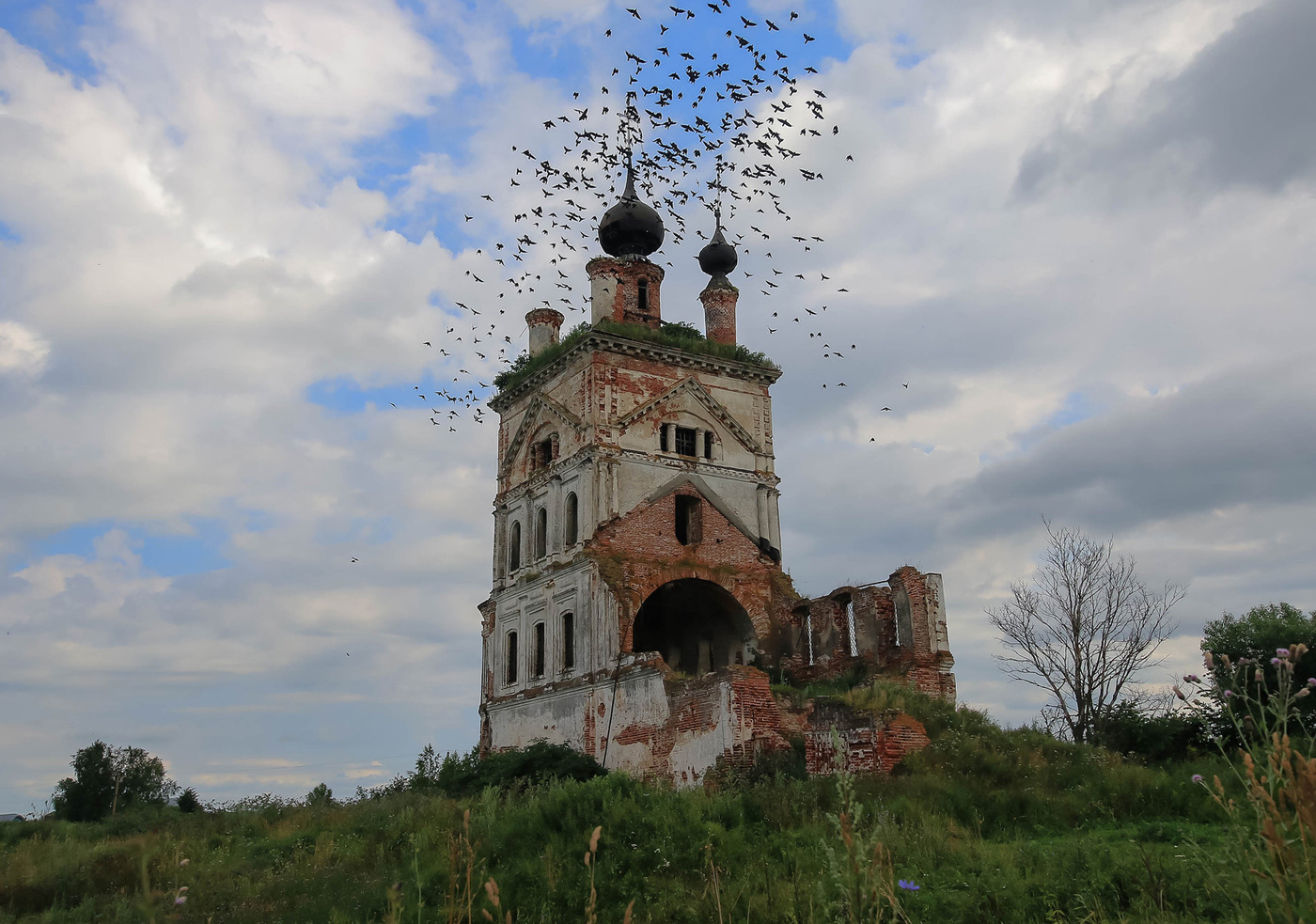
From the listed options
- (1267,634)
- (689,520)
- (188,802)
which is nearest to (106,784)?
(188,802)

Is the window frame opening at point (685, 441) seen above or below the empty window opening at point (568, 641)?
above

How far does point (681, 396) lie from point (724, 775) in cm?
1194

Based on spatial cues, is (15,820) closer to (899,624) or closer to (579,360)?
(579,360)

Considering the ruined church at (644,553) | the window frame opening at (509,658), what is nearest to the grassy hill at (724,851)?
the ruined church at (644,553)

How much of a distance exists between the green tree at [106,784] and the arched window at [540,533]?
22.0 m

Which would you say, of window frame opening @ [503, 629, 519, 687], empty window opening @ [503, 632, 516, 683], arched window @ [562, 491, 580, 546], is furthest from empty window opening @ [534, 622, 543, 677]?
arched window @ [562, 491, 580, 546]

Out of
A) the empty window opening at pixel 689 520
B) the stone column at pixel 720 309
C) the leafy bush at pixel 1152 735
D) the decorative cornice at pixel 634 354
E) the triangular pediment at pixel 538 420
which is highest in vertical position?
the stone column at pixel 720 309

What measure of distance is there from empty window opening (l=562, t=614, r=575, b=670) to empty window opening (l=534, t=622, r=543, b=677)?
1.32 metres

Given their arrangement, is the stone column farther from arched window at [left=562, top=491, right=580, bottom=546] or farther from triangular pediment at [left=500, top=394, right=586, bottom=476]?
arched window at [left=562, top=491, right=580, bottom=546]

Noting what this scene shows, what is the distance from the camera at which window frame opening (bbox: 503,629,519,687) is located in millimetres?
28812

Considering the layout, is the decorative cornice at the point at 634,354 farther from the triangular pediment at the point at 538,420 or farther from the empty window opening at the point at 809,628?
the empty window opening at the point at 809,628

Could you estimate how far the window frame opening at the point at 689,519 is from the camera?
27.2 meters

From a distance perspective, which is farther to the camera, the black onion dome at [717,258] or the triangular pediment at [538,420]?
the black onion dome at [717,258]

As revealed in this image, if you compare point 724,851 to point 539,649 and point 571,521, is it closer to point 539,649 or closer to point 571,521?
point 571,521
